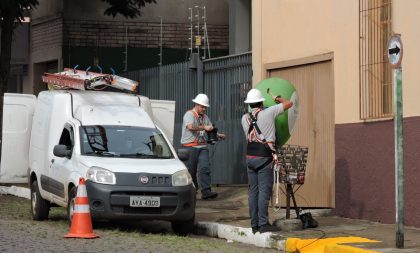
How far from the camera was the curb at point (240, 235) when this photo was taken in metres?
11.8

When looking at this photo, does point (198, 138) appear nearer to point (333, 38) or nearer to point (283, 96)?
point (333, 38)

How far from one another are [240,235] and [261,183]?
869 mm

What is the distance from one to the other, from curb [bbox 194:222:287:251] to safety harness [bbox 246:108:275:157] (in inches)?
41.1

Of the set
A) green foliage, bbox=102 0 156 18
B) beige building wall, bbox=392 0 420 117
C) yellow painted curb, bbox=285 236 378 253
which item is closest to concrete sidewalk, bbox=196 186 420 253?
yellow painted curb, bbox=285 236 378 253

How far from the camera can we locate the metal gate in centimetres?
1881

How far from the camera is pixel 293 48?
605 inches

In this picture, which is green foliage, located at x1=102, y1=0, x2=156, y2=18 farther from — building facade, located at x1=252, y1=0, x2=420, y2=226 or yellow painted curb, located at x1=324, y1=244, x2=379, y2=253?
yellow painted curb, located at x1=324, y1=244, x2=379, y2=253

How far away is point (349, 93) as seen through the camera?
1394 cm

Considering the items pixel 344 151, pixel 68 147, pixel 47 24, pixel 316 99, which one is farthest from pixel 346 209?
pixel 47 24

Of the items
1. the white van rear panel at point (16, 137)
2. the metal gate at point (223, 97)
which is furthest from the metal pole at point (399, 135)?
the white van rear panel at point (16, 137)

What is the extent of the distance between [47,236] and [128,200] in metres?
1.20

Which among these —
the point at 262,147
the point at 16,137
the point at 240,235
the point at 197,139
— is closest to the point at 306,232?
the point at 240,235

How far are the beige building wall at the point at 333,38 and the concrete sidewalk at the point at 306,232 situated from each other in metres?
1.57

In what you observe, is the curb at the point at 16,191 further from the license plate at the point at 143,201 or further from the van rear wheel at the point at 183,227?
the license plate at the point at 143,201
